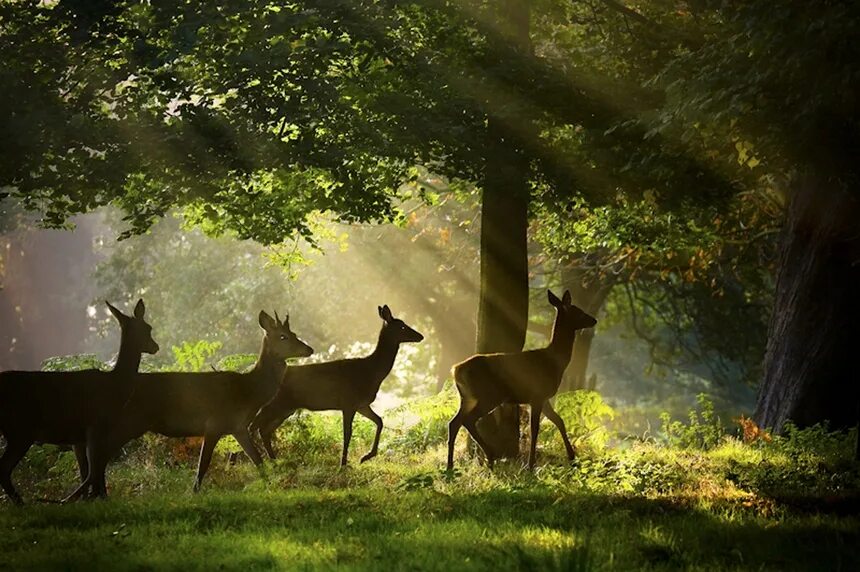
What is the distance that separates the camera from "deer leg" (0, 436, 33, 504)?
10758 millimetres

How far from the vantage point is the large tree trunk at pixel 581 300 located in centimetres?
3056

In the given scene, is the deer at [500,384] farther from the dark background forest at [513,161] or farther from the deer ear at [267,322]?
the deer ear at [267,322]

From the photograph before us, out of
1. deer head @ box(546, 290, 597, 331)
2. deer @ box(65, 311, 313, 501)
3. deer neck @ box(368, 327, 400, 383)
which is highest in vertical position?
deer head @ box(546, 290, 597, 331)

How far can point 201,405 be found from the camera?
1237cm

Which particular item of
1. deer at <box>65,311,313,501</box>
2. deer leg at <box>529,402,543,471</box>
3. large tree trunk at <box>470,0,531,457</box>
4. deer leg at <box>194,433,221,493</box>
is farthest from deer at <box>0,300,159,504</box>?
large tree trunk at <box>470,0,531,457</box>

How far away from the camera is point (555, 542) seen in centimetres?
823

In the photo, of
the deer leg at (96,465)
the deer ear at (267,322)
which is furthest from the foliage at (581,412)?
the deer leg at (96,465)

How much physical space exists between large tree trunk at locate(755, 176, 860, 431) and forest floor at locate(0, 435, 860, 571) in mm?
3367

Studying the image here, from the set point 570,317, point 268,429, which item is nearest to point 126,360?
point 268,429

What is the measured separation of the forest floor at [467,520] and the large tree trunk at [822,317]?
11.0ft

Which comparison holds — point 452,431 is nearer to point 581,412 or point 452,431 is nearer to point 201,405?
point 201,405

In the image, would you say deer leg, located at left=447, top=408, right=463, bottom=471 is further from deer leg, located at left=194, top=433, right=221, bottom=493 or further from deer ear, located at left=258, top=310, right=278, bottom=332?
deer leg, located at left=194, top=433, right=221, bottom=493

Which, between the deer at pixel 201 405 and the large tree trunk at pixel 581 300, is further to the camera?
the large tree trunk at pixel 581 300

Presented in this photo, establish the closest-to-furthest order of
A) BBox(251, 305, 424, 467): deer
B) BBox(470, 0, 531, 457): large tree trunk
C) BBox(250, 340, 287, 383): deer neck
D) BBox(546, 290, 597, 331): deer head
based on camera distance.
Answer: BBox(250, 340, 287, 383): deer neck, BBox(546, 290, 597, 331): deer head, BBox(251, 305, 424, 467): deer, BBox(470, 0, 531, 457): large tree trunk
